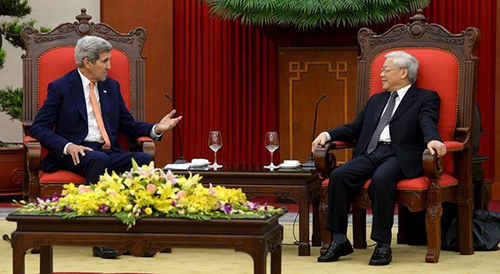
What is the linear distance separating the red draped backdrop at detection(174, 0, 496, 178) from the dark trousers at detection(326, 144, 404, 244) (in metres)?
3.09

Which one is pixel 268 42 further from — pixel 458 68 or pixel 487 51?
pixel 458 68

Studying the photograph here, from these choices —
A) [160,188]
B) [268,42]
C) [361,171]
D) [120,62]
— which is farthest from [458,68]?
[268,42]

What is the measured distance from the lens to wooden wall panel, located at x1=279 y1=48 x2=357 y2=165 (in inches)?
298

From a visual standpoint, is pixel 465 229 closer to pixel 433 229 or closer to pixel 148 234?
pixel 433 229

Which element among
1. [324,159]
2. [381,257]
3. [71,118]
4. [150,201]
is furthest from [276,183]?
[150,201]

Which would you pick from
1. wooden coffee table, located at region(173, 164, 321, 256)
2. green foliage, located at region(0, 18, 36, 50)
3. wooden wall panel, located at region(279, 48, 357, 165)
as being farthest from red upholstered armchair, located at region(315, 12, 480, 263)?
green foliage, located at region(0, 18, 36, 50)

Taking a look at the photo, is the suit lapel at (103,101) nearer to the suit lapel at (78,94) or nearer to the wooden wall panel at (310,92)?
the suit lapel at (78,94)

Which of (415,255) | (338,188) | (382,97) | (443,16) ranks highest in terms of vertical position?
(443,16)

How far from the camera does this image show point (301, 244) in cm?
536

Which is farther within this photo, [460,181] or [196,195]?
[460,181]

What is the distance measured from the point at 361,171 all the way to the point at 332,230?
13.3 inches

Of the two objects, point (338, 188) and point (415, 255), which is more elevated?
point (338, 188)

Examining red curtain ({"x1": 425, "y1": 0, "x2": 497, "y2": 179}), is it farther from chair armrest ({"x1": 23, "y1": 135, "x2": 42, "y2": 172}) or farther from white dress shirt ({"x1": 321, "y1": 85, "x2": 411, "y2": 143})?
chair armrest ({"x1": 23, "y1": 135, "x2": 42, "y2": 172})

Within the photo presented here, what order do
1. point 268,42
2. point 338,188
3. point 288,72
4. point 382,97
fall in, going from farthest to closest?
point 268,42 < point 288,72 < point 382,97 < point 338,188
